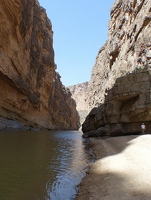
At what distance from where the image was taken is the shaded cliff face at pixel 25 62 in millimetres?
30312

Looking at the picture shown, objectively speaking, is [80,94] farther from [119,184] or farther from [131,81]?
[119,184]

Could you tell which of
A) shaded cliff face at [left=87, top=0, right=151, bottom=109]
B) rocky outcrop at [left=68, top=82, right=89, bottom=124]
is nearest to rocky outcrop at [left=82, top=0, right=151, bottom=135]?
shaded cliff face at [left=87, top=0, right=151, bottom=109]

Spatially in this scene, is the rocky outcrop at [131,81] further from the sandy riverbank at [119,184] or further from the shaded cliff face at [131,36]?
the sandy riverbank at [119,184]

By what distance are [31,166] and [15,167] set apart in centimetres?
77

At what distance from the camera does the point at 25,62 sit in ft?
127

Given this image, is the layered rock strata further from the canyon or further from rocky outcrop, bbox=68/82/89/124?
rocky outcrop, bbox=68/82/89/124

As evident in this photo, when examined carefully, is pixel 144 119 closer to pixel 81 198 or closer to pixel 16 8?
pixel 81 198

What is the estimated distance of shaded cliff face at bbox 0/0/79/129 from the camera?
30.3m

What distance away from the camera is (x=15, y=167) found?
8.38 meters

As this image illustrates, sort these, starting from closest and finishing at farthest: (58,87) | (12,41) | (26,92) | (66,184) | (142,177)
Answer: (142,177) < (66,184) < (12,41) < (26,92) < (58,87)

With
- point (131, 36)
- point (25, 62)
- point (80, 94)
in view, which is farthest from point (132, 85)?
point (80, 94)

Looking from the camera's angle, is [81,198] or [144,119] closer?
[81,198]

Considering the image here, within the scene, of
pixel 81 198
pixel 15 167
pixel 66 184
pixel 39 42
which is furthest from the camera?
pixel 39 42

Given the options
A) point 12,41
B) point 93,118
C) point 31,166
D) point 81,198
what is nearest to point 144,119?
point 93,118
